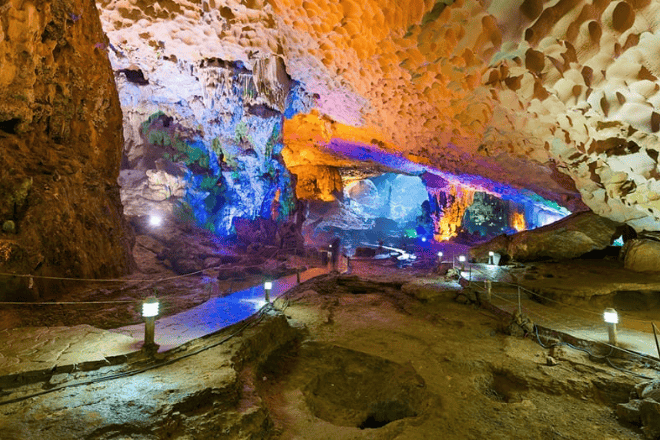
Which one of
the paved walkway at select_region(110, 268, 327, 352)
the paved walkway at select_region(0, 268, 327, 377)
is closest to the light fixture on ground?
the paved walkway at select_region(110, 268, 327, 352)

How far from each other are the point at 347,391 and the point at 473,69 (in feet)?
20.7

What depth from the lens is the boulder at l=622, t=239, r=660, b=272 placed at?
360 inches

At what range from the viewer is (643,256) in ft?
30.7

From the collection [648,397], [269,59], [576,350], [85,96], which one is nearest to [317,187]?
[269,59]

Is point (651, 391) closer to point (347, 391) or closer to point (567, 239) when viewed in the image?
point (347, 391)

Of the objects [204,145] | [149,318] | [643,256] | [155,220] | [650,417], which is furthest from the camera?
[204,145]

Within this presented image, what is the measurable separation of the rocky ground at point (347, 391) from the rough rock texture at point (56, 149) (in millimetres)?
3158

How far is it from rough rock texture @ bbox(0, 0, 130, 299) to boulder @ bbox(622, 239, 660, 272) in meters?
14.1

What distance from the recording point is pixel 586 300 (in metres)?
8.16

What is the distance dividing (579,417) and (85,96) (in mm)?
10926

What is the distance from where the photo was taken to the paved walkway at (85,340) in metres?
3.83

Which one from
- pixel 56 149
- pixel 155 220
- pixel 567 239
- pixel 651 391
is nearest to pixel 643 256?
pixel 567 239

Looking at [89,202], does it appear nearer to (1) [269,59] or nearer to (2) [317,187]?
(1) [269,59]

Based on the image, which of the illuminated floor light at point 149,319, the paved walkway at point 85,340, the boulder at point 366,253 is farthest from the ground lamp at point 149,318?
the boulder at point 366,253
